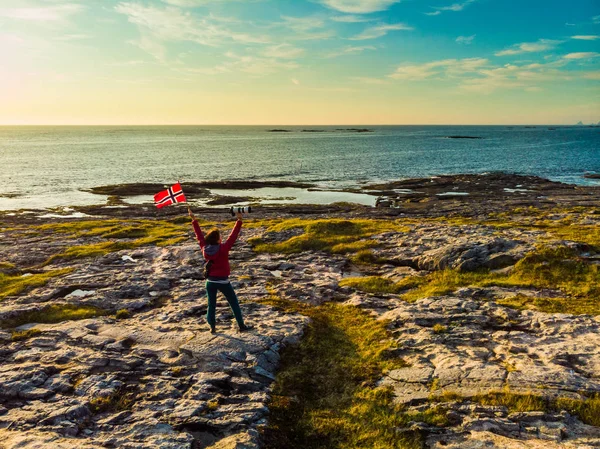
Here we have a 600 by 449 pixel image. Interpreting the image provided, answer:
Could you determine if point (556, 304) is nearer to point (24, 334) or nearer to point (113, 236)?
point (24, 334)

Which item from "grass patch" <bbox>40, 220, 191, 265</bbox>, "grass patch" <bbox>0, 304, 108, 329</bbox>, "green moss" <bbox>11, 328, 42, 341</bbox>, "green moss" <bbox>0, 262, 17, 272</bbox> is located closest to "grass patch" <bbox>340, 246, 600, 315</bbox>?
"grass patch" <bbox>0, 304, 108, 329</bbox>

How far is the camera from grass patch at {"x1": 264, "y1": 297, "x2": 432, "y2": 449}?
9.28 metres

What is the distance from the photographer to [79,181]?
96812 mm

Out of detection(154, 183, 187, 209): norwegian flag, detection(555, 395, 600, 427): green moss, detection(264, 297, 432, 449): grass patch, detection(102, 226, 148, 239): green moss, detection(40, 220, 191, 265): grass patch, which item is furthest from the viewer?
detection(102, 226, 148, 239): green moss

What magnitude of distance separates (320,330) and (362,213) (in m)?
40.7

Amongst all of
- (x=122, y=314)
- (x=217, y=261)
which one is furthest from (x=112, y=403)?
(x=122, y=314)

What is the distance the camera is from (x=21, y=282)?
67.1ft

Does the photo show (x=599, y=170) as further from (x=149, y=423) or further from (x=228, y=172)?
(x=149, y=423)

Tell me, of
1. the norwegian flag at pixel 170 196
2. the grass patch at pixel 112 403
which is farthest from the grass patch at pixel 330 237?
the grass patch at pixel 112 403

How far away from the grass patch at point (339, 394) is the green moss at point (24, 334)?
8567 millimetres

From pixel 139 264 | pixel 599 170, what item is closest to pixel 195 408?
pixel 139 264

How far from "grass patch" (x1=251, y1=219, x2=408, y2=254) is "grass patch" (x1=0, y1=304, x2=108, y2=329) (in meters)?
12.3

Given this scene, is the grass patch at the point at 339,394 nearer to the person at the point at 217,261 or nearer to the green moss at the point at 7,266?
the person at the point at 217,261

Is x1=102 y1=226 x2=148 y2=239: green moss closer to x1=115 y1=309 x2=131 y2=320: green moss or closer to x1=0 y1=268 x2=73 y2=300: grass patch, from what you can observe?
x1=0 y1=268 x2=73 y2=300: grass patch
